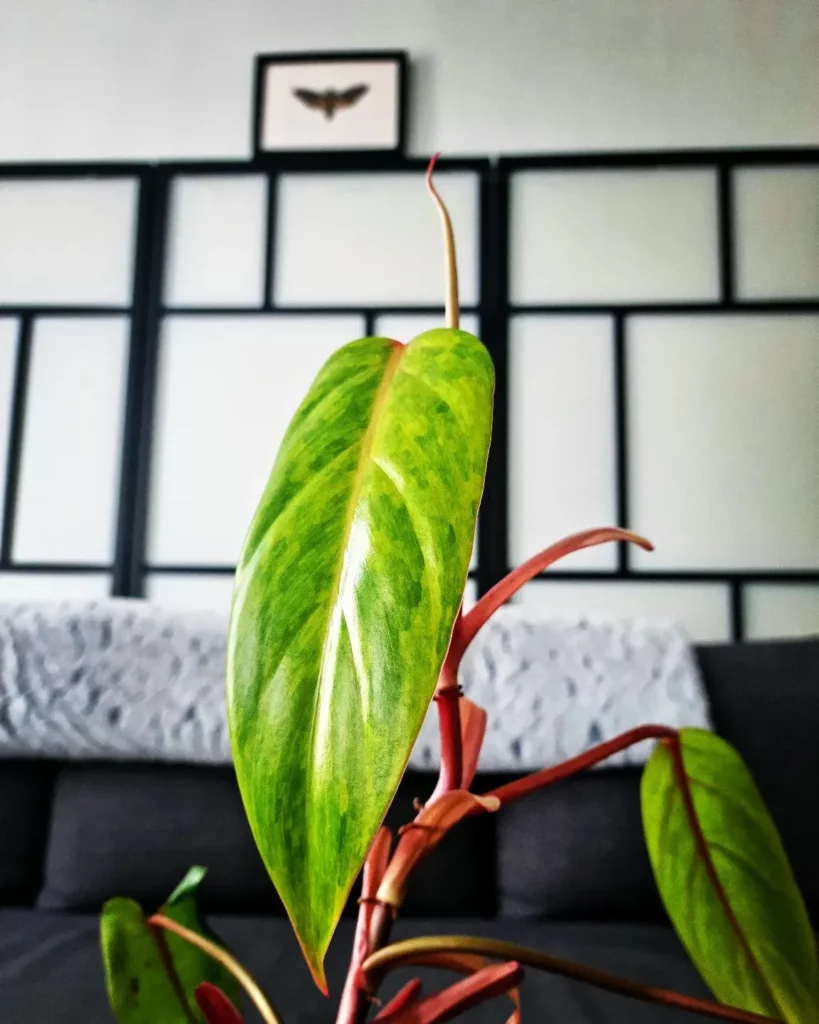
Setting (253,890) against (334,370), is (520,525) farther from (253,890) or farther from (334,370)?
(334,370)

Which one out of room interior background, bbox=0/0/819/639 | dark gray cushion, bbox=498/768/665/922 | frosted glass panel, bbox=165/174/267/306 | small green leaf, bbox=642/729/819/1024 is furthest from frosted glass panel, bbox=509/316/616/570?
small green leaf, bbox=642/729/819/1024

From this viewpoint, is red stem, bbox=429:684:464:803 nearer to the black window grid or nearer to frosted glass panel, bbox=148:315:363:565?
the black window grid

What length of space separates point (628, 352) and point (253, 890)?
1486 mm

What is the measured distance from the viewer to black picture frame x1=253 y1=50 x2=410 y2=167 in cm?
193

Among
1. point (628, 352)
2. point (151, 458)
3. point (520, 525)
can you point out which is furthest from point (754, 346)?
point (151, 458)

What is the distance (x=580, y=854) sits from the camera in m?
0.80

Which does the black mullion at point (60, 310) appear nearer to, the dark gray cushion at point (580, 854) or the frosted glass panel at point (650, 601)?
the frosted glass panel at point (650, 601)

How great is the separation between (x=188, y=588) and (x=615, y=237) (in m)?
1.36

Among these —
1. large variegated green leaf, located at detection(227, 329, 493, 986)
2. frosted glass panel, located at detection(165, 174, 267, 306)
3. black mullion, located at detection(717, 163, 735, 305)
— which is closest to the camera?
large variegated green leaf, located at detection(227, 329, 493, 986)

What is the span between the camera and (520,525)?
179cm

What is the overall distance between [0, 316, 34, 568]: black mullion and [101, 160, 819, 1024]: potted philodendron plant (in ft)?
5.91

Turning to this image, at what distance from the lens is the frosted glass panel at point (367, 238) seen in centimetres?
189

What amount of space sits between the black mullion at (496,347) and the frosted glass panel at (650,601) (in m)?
0.12

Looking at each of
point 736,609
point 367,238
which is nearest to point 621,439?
point 736,609
